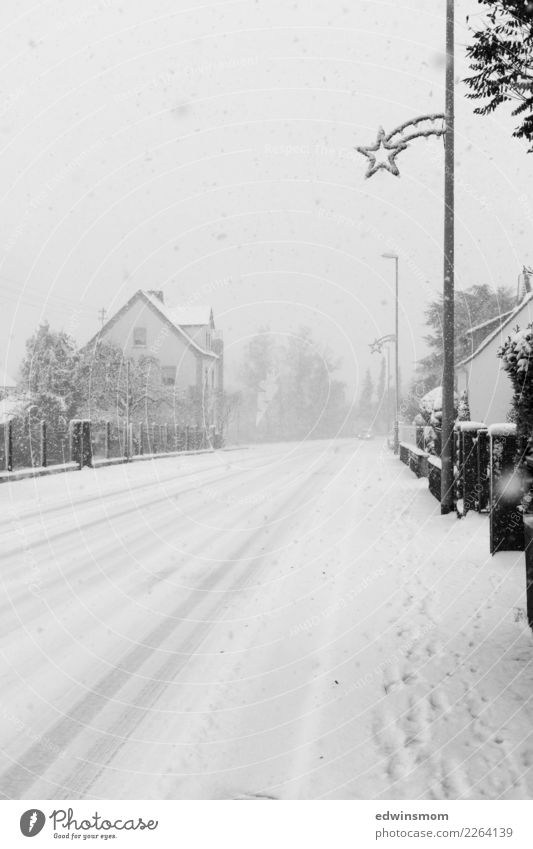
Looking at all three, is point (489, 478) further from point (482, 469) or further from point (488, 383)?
point (488, 383)

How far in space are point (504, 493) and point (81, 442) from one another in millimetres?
19200

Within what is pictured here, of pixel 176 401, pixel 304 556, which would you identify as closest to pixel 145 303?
pixel 176 401

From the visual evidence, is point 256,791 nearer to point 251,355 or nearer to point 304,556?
point 304,556

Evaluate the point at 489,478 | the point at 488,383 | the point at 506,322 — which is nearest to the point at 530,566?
the point at 489,478

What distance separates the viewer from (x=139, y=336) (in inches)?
1719

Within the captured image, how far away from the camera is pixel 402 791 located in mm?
2668

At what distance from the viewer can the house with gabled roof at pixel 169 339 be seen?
4328cm

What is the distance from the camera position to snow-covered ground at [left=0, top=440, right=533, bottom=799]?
2850mm

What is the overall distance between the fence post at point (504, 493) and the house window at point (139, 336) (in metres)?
38.5

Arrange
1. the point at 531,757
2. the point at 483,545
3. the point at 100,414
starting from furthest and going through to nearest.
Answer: the point at 100,414
the point at 483,545
the point at 531,757

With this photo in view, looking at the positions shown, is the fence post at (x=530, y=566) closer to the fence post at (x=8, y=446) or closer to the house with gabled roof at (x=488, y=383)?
the fence post at (x=8, y=446)

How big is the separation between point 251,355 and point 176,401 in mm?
29406

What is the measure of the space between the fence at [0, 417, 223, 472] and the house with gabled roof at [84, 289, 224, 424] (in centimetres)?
639

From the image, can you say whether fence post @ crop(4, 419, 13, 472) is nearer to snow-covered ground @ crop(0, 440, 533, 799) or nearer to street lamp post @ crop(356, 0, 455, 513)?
snow-covered ground @ crop(0, 440, 533, 799)
